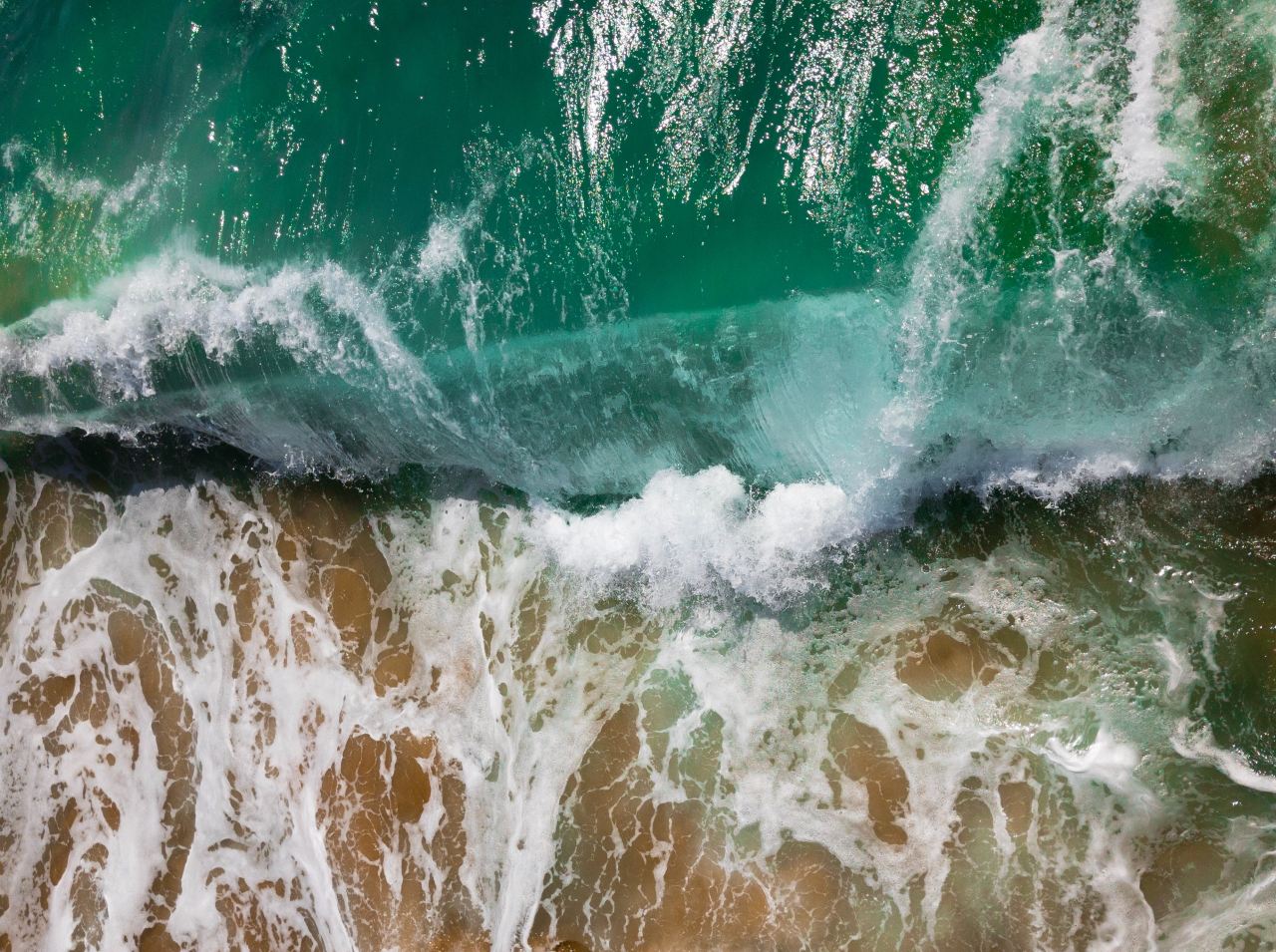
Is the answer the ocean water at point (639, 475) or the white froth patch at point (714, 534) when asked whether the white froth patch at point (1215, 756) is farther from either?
the white froth patch at point (714, 534)

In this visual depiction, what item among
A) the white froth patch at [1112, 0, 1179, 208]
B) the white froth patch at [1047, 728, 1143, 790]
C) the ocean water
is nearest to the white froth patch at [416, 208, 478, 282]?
the ocean water

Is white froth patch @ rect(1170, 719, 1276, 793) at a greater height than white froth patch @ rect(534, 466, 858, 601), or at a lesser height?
lesser

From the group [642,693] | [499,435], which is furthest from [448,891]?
[499,435]

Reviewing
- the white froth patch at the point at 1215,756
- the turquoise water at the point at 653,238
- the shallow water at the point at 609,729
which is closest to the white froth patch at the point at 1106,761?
the shallow water at the point at 609,729

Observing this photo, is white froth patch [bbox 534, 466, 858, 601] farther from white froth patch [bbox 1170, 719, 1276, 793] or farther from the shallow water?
white froth patch [bbox 1170, 719, 1276, 793]

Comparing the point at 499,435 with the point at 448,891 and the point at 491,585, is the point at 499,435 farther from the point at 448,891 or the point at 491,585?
the point at 448,891
